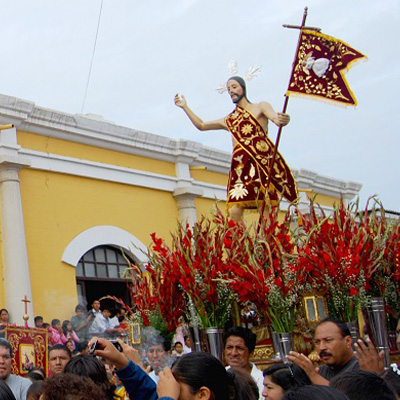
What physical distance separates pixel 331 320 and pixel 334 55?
320cm

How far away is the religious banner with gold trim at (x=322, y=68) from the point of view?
7188 millimetres

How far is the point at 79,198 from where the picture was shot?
14.6m

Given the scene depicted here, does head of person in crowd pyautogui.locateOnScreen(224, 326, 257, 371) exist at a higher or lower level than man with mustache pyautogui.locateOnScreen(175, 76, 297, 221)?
lower

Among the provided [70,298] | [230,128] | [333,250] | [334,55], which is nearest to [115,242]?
[70,298]

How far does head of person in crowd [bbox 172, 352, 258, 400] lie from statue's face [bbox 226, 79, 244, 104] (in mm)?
5029

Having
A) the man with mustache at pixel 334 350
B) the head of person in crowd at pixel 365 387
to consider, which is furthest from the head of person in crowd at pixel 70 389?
the man with mustache at pixel 334 350

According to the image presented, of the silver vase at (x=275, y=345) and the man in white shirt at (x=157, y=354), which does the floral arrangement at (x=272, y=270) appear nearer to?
the silver vase at (x=275, y=345)

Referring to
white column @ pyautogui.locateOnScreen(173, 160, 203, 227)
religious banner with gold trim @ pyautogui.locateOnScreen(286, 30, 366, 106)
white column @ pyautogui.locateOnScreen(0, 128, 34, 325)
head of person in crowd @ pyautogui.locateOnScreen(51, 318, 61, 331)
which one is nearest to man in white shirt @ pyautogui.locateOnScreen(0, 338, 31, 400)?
religious banner with gold trim @ pyautogui.locateOnScreen(286, 30, 366, 106)

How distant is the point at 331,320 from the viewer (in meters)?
5.02

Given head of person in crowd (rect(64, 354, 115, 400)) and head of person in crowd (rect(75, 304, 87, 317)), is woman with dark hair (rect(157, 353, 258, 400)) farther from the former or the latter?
head of person in crowd (rect(75, 304, 87, 317))

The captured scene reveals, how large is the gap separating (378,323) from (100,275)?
9650mm

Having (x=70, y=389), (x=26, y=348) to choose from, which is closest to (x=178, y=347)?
(x=26, y=348)

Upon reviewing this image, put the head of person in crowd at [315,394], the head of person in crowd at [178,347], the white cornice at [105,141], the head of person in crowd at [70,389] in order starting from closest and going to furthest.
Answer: the head of person in crowd at [315,394] → the head of person in crowd at [70,389] → the head of person in crowd at [178,347] → the white cornice at [105,141]

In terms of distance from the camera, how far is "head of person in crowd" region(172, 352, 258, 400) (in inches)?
123
